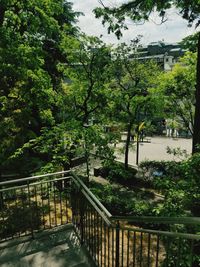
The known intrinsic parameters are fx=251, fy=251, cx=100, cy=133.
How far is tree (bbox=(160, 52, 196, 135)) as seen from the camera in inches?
460

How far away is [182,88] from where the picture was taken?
39.9 ft

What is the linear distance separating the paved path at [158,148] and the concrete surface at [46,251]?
534 inches

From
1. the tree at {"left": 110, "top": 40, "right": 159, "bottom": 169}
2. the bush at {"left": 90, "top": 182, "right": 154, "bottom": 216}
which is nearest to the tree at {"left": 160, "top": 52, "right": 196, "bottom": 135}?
the tree at {"left": 110, "top": 40, "right": 159, "bottom": 169}

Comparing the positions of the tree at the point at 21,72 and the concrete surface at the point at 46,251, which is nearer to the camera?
the concrete surface at the point at 46,251

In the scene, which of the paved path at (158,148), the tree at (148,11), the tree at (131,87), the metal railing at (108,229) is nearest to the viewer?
the metal railing at (108,229)

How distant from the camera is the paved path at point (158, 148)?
18719 mm

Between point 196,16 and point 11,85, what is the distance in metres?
5.30

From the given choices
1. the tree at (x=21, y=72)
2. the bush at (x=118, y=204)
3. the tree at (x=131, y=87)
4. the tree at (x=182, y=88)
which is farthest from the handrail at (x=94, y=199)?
the tree at (x=182, y=88)

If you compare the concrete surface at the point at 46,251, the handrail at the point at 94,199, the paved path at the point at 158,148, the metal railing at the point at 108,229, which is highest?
Result: the handrail at the point at 94,199

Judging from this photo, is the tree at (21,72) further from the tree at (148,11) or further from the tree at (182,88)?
the tree at (182,88)

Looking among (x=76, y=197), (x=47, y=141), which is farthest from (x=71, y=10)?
(x=76, y=197)

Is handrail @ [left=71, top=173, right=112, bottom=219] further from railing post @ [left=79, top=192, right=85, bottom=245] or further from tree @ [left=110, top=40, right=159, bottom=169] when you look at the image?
tree @ [left=110, top=40, right=159, bottom=169]

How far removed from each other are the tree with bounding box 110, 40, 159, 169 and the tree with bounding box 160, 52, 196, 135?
749 mm

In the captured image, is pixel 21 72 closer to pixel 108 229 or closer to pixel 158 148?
pixel 108 229
